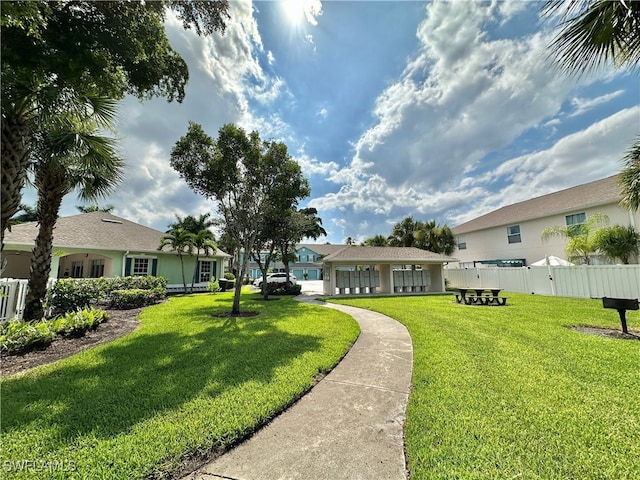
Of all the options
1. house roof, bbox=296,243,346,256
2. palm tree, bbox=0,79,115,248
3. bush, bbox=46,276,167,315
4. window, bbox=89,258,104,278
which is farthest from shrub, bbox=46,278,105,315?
house roof, bbox=296,243,346,256

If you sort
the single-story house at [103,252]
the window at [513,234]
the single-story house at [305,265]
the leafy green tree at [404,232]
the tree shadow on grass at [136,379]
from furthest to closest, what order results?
the single-story house at [305,265] < the leafy green tree at [404,232] < the window at [513,234] < the single-story house at [103,252] < the tree shadow on grass at [136,379]

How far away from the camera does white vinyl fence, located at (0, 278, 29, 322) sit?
264 inches

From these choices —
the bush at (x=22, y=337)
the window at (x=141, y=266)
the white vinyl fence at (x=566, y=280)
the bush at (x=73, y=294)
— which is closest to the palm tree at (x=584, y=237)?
the white vinyl fence at (x=566, y=280)

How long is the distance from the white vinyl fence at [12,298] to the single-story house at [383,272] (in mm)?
13644

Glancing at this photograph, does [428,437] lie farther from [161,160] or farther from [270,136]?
[161,160]

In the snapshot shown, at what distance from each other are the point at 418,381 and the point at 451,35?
1098cm

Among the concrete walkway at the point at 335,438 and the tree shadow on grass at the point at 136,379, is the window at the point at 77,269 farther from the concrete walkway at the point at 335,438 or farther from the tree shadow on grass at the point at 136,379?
the concrete walkway at the point at 335,438

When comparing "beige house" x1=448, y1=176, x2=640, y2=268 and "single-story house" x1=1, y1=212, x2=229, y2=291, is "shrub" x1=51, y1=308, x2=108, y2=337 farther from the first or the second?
"beige house" x1=448, y1=176, x2=640, y2=268

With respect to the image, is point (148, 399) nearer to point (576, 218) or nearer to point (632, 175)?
point (632, 175)

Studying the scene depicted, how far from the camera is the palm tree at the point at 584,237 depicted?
15625 millimetres

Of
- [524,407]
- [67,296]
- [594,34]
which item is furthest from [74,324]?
[594,34]

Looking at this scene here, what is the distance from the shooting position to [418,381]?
4.22 m

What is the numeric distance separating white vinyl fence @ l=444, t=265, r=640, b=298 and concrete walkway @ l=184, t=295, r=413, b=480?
1456cm

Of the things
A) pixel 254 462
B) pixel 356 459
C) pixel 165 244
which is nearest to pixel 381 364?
pixel 356 459
